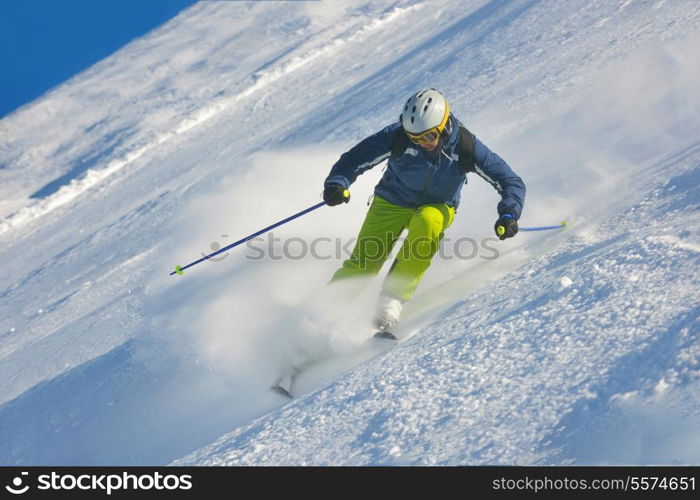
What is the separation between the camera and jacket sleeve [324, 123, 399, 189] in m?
4.32

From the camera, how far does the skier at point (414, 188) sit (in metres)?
3.96

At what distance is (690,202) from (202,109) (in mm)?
8963

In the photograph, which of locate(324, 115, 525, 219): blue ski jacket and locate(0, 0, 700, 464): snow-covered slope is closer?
locate(0, 0, 700, 464): snow-covered slope

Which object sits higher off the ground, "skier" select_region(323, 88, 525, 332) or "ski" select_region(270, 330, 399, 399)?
"skier" select_region(323, 88, 525, 332)

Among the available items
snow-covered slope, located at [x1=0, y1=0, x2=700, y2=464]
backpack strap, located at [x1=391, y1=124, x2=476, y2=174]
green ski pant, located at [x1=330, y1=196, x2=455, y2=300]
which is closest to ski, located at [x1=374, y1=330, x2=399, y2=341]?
snow-covered slope, located at [x1=0, y1=0, x2=700, y2=464]

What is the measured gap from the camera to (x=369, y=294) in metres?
4.50

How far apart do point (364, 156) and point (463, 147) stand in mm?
637

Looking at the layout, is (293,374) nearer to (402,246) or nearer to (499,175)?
(402,246)

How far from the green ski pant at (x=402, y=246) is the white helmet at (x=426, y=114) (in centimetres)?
50

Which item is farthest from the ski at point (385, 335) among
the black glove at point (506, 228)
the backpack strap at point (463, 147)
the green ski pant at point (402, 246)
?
the backpack strap at point (463, 147)

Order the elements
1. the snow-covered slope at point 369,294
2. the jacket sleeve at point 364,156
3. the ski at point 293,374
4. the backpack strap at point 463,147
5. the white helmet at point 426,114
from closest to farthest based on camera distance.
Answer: the snow-covered slope at point 369,294 → the ski at point 293,374 → the white helmet at point 426,114 → the backpack strap at point 463,147 → the jacket sleeve at point 364,156

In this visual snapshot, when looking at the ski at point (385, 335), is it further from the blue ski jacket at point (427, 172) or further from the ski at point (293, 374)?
the blue ski jacket at point (427, 172)

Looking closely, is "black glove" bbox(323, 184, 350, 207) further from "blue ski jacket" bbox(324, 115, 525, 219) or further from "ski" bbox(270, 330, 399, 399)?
"ski" bbox(270, 330, 399, 399)
